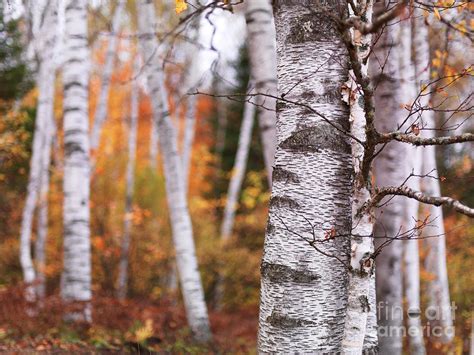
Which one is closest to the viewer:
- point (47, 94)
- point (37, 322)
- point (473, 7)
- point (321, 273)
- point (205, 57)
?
point (321, 273)

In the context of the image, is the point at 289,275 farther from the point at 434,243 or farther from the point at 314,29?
the point at 434,243

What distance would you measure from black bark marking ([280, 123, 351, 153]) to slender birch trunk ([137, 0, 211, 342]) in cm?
362

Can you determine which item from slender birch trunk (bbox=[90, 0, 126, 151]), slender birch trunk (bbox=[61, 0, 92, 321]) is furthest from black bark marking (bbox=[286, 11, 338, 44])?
slender birch trunk (bbox=[90, 0, 126, 151])

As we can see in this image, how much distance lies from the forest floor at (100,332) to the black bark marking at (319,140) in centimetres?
239

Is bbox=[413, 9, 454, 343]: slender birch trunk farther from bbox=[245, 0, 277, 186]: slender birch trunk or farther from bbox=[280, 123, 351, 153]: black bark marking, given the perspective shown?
bbox=[280, 123, 351, 153]: black bark marking

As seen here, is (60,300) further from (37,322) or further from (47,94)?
(47,94)

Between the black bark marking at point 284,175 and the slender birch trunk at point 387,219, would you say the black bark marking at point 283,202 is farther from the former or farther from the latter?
the slender birch trunk at point 387,219

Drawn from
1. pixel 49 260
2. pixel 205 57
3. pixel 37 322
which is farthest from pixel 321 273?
pixel 205 57

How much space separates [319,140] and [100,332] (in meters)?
3.86

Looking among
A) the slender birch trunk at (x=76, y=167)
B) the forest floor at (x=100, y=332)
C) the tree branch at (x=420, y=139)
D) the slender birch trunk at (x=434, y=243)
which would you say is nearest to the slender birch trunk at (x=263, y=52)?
the slender birch trunk at (x=434, y=243)

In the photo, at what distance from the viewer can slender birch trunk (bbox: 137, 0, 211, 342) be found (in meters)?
5.99

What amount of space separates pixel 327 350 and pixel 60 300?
4042 mm

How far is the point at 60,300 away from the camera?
5648 mm

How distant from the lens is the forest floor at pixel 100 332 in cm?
454
